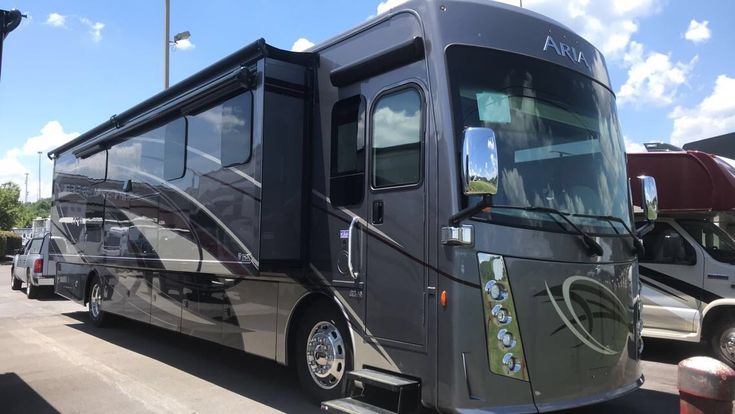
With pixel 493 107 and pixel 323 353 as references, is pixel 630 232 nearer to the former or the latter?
pixel 493 107

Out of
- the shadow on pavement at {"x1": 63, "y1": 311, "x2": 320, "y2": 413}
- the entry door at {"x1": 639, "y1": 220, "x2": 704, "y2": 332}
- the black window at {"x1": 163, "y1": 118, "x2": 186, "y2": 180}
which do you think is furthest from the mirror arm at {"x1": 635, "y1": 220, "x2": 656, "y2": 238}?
the black window at {"x1": 163, "y1": 118, "x2": 186, "y2": 180}

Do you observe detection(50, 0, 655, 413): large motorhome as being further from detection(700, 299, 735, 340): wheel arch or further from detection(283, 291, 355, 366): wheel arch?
detection(700, 299, 735, 340): wheel arch

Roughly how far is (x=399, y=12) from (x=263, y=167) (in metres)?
1.83

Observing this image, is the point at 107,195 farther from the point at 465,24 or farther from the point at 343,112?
the point at 465,24

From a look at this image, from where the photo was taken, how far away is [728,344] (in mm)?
7715

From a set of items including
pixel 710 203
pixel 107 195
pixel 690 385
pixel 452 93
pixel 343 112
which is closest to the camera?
pixel 690 385

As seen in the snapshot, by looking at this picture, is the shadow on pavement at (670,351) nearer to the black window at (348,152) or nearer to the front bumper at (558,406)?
the front bumper at (558,406)

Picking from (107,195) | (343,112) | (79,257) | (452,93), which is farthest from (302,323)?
(79,257)

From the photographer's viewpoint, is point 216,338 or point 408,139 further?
point 216,338

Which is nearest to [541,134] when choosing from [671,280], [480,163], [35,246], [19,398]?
[480,163]

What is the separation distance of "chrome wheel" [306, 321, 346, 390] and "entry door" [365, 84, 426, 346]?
56 centimetres

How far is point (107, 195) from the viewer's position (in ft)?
32.1

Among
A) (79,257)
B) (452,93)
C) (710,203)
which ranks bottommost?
(79,257)

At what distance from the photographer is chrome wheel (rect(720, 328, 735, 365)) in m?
7.67
